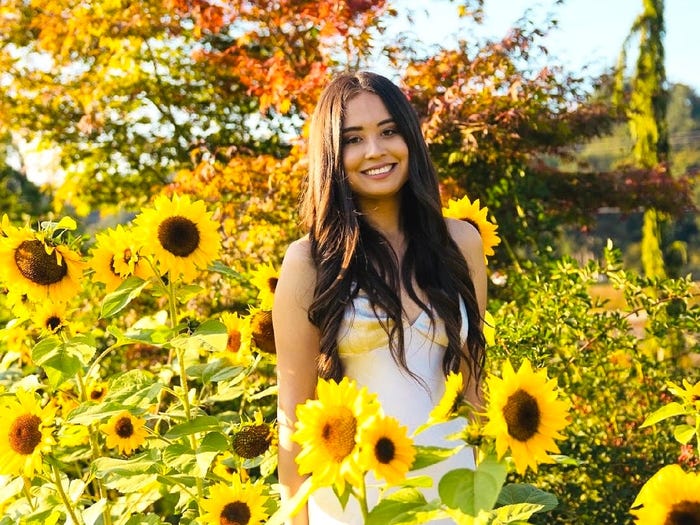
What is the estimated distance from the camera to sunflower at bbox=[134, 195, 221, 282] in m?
1.84

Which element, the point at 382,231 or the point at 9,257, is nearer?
the point at 9,257

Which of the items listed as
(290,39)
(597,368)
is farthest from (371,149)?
(290,39)

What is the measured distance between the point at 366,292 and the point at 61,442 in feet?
2.71

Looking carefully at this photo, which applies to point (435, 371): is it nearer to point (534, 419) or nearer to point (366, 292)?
point (366, 292)

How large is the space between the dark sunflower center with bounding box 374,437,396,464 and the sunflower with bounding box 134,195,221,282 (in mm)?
815

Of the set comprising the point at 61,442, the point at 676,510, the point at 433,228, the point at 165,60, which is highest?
the point at 165,60

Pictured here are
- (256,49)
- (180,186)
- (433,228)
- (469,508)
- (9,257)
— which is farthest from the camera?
(256,49)

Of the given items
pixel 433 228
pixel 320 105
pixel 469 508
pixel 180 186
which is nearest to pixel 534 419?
pixel 469 508

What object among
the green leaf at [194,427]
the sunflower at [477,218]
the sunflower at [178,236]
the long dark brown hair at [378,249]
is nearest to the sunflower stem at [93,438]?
the green leaf at [194,427]

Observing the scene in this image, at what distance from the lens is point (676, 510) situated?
47.7 inches

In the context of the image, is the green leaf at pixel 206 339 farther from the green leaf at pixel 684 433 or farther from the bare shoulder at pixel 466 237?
the green leaf at pixel 684 433

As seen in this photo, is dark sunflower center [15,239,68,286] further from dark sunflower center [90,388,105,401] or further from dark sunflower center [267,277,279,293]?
dark sunflower center [90,388,105,401]

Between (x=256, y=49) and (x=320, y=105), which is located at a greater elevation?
(x=256, y=49)

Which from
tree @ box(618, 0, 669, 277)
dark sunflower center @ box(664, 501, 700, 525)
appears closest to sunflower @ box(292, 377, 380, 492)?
dark sunflower center @ box(664, 501, 700, 525)
